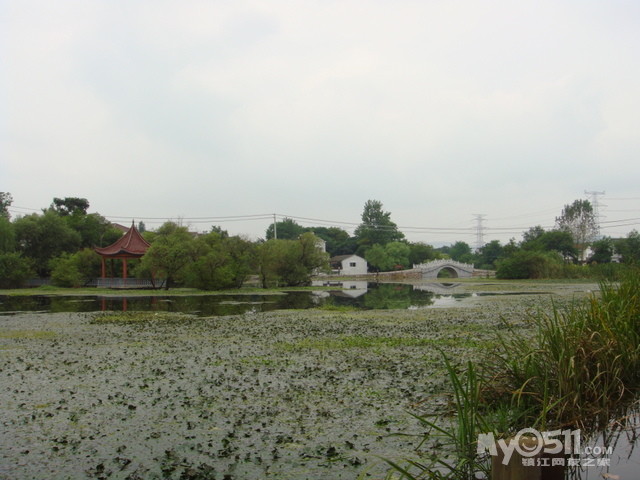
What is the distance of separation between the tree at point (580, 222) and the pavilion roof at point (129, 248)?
177 feet

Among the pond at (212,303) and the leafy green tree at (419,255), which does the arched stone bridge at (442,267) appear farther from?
the pond at (212,303)

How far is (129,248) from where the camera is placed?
4088cm

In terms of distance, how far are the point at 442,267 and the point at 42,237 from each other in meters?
46.7

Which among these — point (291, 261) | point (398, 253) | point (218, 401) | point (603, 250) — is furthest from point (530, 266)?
point (218, 401)

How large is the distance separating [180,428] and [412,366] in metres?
4.18

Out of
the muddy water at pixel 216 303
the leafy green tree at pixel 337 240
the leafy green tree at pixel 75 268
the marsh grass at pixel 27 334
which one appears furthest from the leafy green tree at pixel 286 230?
the marsh grass at pixel 27 334

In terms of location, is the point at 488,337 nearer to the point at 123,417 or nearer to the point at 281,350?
the point at 281,350

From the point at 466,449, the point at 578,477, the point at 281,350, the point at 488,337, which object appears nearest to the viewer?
the point at 466,449

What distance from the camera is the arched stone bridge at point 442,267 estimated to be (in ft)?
221

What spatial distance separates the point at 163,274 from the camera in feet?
128

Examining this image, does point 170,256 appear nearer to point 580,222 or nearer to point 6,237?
point 6,237

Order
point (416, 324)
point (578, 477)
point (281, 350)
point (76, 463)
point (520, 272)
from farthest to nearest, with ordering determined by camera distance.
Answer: point (520, 272)
point (416, 324)
point (281, 350)
point (76, 463)
point (578, 477)

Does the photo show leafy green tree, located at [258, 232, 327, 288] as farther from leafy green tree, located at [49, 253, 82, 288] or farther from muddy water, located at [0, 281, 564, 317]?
leafy green tree, located at [49, 253, 82, 288]

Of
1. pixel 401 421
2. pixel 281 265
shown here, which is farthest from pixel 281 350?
pixel 281 265
